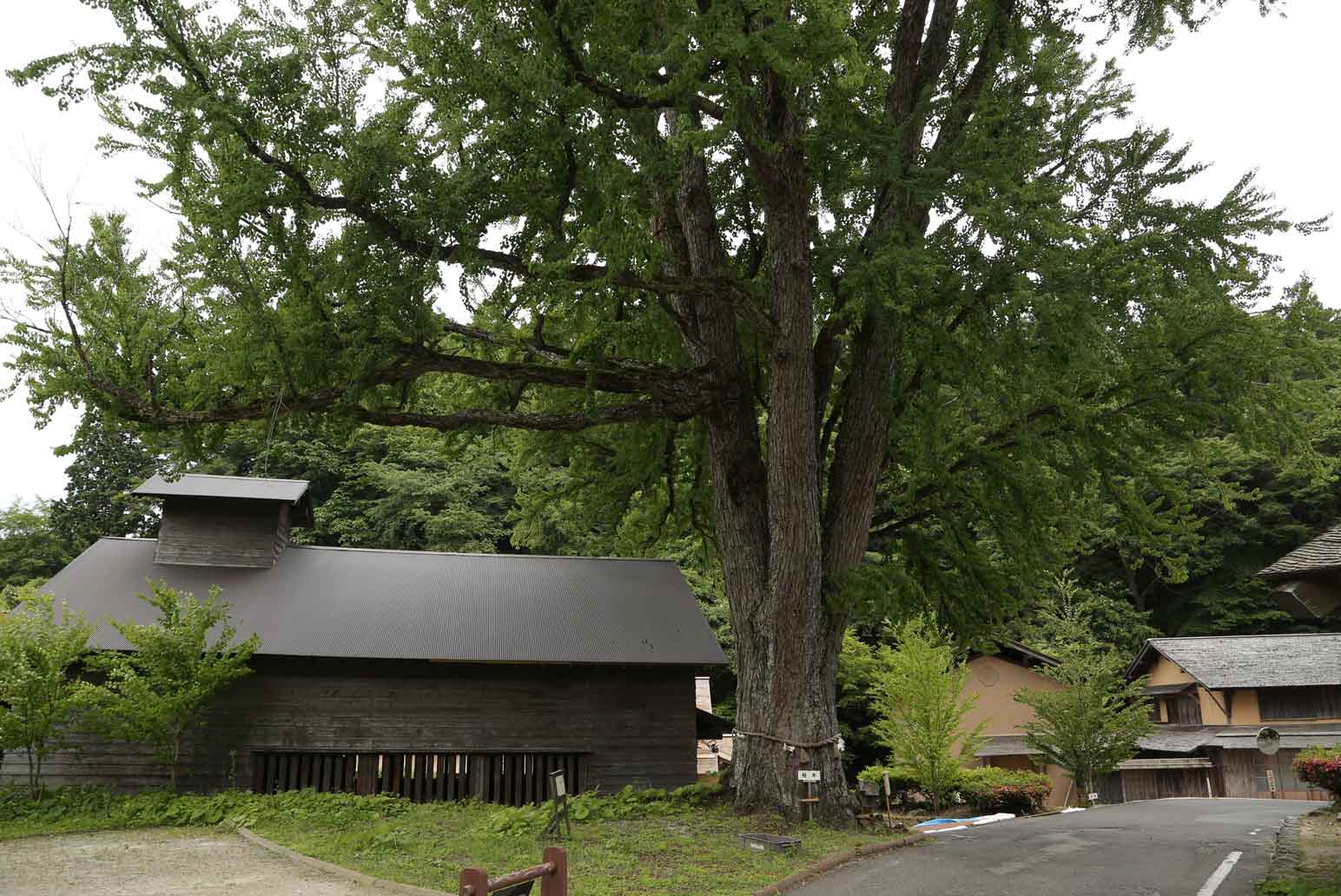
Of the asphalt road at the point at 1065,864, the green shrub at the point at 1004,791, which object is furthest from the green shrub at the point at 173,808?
the green shrub at the point at 1004,791

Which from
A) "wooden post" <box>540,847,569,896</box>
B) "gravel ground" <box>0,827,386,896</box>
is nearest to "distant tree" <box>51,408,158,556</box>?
"gravel ground" <box>0,827,386,896</box>

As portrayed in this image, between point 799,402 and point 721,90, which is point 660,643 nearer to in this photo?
point 799,402

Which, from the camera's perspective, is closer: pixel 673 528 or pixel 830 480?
pixel 830 480

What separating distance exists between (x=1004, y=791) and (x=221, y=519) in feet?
→ 68.9

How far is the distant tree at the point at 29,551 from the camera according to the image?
133ft

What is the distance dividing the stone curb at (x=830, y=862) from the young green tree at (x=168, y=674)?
10.8 meters

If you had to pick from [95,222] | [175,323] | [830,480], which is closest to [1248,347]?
[830,480]

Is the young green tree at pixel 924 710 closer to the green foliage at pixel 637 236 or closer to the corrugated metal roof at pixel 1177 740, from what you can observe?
the green foliage at pixel 637 236

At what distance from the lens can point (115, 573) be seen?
18.5 m

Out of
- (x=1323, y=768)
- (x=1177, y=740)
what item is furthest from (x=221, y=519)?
(x=1177, y=740)

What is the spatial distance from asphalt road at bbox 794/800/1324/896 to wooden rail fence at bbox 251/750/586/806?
7.98 meters

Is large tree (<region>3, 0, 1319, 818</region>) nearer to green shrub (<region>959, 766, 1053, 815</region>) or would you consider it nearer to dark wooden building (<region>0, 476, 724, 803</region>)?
dark wooden building (<region>0, 476, 724, 803</region>)

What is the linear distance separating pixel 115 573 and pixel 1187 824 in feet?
66.1

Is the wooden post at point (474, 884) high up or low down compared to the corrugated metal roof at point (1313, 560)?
down
